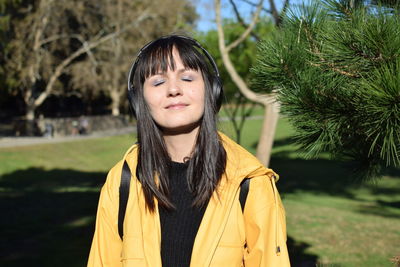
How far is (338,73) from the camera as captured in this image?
2102mm

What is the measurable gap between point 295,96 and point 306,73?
111mm

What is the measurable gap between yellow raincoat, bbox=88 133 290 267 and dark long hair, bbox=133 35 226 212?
5cm

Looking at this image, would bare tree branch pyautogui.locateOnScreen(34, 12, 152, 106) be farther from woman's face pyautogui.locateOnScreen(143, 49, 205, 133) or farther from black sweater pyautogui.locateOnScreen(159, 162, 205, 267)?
black sweater pyautogui.locateOnScreen(159, 162, 205, 267)

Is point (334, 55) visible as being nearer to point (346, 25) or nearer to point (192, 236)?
point (346, 25)

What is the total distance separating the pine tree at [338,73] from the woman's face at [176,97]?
430 mm

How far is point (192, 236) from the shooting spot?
6.59ft

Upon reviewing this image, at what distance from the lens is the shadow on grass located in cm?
620

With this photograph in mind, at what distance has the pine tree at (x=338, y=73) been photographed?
1871 millimetres

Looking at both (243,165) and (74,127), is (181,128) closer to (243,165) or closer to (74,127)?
(243,165)

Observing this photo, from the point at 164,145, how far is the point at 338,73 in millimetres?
790

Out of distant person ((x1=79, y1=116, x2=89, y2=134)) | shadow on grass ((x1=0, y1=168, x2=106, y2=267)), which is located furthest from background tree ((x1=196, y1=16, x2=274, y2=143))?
distant person ((x1=79, y1=116, x2=89, y2=134))

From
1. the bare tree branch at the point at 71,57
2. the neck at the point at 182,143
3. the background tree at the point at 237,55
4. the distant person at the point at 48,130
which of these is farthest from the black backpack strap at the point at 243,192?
the bare tree branch at the point at 71,57

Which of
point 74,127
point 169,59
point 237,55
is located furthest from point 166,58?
point 74,127

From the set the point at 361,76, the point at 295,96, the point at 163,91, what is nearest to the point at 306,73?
the point at 295,96
